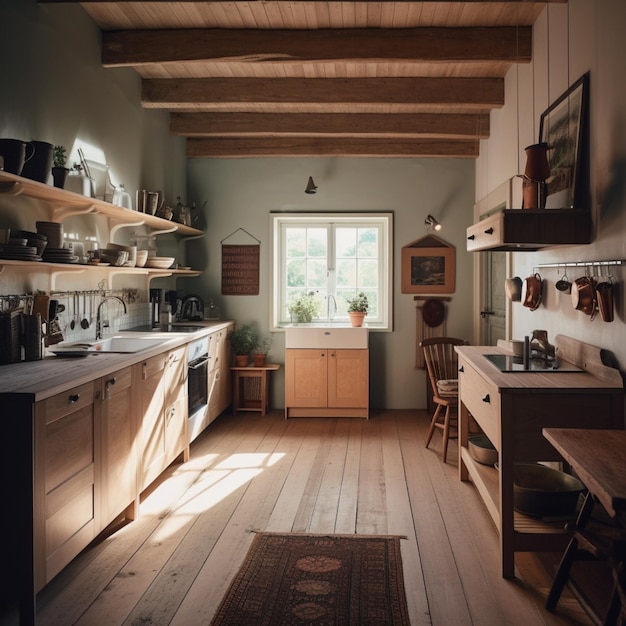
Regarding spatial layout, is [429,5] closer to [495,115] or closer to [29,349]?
[495,115]

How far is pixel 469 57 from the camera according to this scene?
12.7 ft

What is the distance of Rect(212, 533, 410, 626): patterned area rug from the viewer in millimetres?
2268

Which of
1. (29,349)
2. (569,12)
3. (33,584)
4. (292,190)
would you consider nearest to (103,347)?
(29,349)

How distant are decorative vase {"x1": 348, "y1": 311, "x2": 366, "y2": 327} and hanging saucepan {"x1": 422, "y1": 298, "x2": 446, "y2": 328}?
717mm

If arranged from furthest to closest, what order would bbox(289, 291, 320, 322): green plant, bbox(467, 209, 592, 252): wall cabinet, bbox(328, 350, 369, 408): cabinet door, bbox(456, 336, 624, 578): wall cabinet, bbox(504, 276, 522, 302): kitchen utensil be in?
Answer: 1. bbox(289, 291, 320, 322): green plant
2. bbox(328, 350, 369, 408): cabinet door
3. bbox(504, 276, 522, 302): kitchen utensil
4. bbox(467, 209, 592, 252): wall cabinet
5. bbox(456, 336, 624, 578): wall cabinet

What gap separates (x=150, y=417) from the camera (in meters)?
3.50

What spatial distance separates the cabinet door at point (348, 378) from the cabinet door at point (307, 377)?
0.23 ft

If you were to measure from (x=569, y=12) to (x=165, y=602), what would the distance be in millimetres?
3683

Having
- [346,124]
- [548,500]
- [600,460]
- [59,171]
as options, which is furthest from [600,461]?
[346,124]

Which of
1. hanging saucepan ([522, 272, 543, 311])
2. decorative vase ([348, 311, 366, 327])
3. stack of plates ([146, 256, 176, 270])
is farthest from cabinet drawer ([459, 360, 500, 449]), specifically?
stack of plates ([146, 256, 176, 270])

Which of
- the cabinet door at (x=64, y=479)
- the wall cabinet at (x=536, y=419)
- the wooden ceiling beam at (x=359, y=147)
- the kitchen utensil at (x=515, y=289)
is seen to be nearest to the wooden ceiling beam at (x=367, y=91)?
the wooden ceiling beam at (x=359, y=147)

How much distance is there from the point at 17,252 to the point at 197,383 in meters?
2.13

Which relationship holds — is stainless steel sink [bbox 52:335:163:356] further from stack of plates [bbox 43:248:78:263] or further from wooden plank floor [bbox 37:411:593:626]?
wooden plank floor [bbox 37:411:593:626]

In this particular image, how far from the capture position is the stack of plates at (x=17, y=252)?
2723mm
